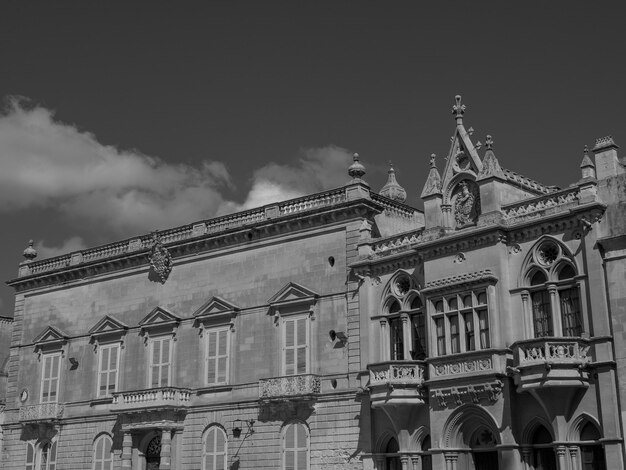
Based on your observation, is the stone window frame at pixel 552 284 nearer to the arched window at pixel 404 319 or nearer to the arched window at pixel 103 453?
the arched window at pixel 404 319

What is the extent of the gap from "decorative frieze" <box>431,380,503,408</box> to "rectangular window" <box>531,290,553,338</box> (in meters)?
2.16

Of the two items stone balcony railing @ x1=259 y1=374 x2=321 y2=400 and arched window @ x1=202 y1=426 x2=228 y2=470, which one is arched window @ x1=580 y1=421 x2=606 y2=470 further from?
arched window @ x1=202 y1=426 x2=228 y2=470

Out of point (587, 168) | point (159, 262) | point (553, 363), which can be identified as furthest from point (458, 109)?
point (159, 262)

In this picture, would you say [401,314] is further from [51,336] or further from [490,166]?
[51,336]

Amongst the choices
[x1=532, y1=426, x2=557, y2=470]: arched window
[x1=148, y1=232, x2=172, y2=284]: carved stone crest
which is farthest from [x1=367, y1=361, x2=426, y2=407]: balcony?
[x1=148, y1=232, x2=172, y2=284]: carved stone crest

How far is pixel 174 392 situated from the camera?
38.0m

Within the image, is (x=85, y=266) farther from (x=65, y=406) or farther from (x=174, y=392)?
(x=174, y=392)

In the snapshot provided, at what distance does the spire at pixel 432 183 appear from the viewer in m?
32.5

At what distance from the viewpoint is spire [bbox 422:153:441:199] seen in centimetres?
3247

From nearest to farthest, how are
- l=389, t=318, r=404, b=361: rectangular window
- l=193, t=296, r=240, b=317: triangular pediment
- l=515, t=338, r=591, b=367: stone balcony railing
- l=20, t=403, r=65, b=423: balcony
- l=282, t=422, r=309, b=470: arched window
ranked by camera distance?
l=515, t=338, r=591, b=367: stone balcony railing, l=389, t=318, r=404, b=361: rectangular window, l=282, t=422, r=309, b=470: arched window, l=193, t=296, r=240, b=317: triangular pediment, l=20, t=403, r=65, b=423: balcony

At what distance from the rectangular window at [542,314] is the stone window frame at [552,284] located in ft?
0.11

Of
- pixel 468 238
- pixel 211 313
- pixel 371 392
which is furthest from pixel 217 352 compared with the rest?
pixel 468 238

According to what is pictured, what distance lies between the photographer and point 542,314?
2858 centimetres

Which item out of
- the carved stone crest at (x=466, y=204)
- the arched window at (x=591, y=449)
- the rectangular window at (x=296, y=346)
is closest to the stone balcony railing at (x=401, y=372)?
the rectangular window at (x=296, y=346)
